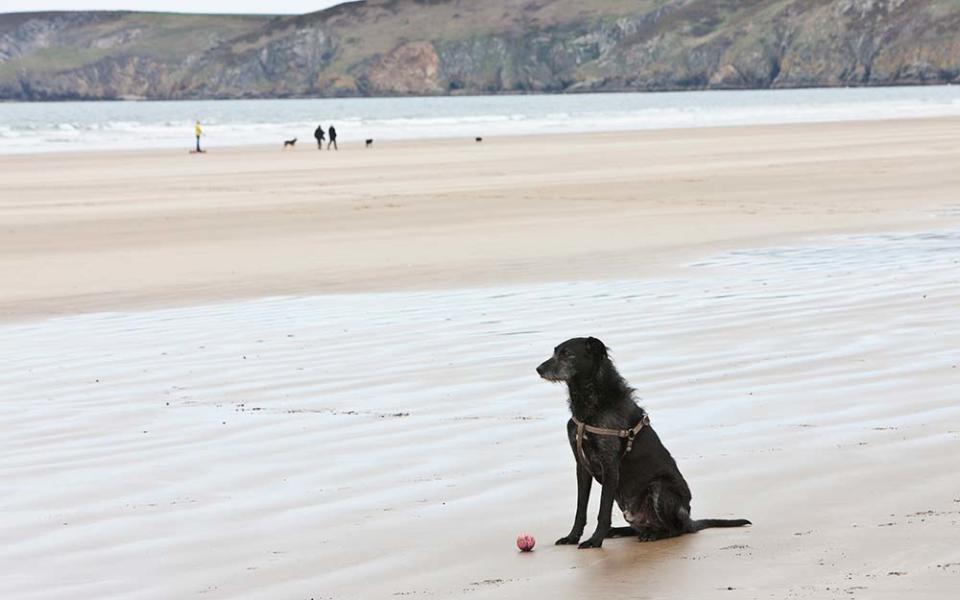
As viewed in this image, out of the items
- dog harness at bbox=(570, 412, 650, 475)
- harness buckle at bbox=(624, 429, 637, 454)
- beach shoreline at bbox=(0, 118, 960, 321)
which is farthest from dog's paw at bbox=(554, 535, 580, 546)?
beach shoreline at bbox=(0, 118, 960, 321)

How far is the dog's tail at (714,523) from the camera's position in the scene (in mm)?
5719

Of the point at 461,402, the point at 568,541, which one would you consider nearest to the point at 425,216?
the point at 461,402

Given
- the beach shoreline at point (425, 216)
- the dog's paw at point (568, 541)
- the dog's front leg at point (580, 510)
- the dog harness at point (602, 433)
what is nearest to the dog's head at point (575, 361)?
the dog harness at point (602, 433)

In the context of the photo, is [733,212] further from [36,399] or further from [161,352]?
[36,399]

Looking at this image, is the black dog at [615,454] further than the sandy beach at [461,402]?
Yes

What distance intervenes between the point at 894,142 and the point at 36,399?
120 ft

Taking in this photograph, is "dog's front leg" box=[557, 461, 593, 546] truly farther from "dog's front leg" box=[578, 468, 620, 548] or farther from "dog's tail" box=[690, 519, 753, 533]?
"dog's tail" box=[690, 519, 753, 533]

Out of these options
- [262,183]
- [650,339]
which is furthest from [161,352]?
[262,183]

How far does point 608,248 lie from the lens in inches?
709

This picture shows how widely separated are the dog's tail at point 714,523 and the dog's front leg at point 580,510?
0.38 m

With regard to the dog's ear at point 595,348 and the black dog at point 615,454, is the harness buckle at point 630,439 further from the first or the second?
the dog's ear at point 595,348

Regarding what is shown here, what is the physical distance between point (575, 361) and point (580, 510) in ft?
1.67

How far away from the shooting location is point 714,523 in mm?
5730

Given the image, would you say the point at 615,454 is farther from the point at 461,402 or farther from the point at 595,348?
the point at 461,402
